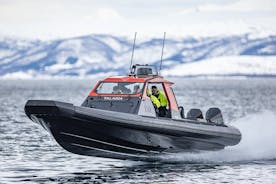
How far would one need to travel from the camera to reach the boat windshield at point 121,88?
2522cm

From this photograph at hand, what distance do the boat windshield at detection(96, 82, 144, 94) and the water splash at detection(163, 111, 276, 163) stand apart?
2.85 metres

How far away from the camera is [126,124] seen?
23906 millimetres

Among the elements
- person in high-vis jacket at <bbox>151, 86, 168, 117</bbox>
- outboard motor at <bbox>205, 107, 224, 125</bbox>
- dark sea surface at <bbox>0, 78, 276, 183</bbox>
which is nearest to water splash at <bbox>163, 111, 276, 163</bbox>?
dark sea surface at <bbox>0, 78, 276, 183</bbox>

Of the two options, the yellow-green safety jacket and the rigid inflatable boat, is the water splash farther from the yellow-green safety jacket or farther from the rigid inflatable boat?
the yellow-green safety jacket

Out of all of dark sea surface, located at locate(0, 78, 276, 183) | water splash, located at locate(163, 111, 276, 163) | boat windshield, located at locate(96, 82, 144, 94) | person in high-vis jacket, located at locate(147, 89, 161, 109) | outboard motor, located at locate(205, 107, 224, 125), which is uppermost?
boat windshield, located at locate(96, 82, 144, 94)

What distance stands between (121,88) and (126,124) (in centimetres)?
178

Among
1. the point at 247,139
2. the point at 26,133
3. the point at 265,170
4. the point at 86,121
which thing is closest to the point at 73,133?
the point at 86,121

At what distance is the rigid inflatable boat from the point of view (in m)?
23.2

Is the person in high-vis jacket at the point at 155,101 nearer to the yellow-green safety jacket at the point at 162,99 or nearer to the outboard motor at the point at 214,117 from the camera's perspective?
the yellow-green safety jacket at the point at 162,99

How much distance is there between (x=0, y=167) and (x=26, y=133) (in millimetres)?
14444

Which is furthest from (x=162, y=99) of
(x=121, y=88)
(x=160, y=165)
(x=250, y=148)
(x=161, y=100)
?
(x=250, y=148)

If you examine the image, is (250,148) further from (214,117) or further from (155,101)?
(155,101)

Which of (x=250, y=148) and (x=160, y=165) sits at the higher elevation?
(x=250, y=148)

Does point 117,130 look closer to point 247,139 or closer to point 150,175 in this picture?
point 150,175
